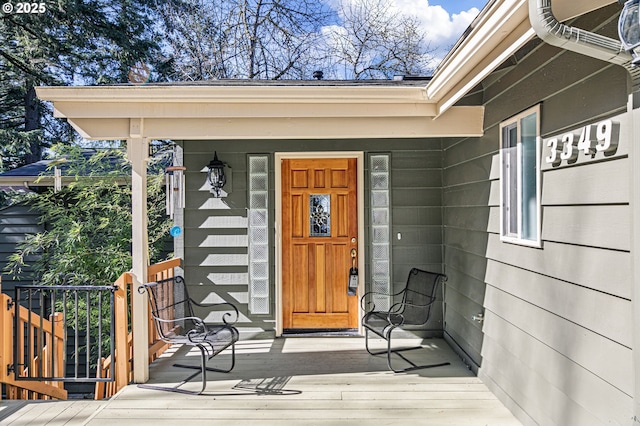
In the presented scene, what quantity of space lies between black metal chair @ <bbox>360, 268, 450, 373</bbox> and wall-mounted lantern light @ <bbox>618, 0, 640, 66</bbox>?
2.53 metres

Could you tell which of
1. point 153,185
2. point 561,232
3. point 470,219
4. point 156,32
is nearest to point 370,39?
point 156,32

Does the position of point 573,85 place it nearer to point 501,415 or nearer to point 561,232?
point 561,232

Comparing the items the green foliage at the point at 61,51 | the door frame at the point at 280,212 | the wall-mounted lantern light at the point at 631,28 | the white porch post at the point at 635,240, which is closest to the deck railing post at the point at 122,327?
the door frame at the point at 280,212

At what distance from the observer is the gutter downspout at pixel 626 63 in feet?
5.14

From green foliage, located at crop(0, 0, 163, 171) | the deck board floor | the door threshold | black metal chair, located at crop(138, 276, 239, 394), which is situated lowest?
the deck board floor

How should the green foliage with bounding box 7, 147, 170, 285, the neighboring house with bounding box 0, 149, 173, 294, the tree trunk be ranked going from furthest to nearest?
the tree trunk → the neighboring house with bounding box 0, 149, 173, 294 → the green foliage with bounding box 7, 147, 170, 285

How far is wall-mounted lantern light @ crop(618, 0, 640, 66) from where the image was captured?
4.49ft

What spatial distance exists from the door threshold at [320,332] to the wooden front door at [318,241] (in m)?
0.04

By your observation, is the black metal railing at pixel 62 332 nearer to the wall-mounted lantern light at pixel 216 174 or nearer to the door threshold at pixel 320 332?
the wall-mounted lantern light at pixel 216 174

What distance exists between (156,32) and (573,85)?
10.3 metres

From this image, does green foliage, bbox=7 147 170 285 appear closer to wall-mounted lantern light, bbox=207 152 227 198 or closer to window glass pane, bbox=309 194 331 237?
wall-mounted lantern light, bbox=207 152 227 198

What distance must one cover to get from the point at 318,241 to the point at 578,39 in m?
3.41

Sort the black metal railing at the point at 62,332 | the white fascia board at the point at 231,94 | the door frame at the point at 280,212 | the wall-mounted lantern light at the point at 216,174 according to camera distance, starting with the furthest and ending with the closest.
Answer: the door frame at the point at 280,212 < the wall-mounted lantern light at the point at 216,174 < the black metal railing at the point at 62,332 < the white fascia board at the point at 231,94

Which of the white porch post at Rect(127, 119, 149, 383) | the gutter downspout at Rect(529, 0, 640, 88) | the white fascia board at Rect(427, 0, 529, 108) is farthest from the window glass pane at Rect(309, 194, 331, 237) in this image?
the gutter downspout at Rect(529, 0, 640, 88)
